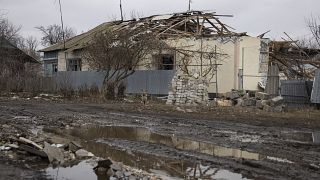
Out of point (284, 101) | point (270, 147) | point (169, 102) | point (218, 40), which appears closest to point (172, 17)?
point (218, 40)

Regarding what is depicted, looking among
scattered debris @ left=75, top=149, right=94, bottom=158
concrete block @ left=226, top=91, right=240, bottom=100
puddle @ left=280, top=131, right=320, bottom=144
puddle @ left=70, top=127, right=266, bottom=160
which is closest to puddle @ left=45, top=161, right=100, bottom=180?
scattered debris @ left=75, top=149, right=94, bottom=158

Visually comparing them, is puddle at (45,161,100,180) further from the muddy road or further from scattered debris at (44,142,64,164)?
scattered debris at (44,142,64,164)

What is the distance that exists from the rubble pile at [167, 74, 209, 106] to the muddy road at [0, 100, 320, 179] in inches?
128

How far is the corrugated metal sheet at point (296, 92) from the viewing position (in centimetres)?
2412

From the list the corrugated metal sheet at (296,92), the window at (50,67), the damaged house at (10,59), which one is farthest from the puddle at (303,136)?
the window at (50,67)

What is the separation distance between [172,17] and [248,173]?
86.8ft

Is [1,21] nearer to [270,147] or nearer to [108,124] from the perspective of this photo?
[108,124]

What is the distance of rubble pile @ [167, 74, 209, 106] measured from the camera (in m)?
25.0

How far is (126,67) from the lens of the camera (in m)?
30.1

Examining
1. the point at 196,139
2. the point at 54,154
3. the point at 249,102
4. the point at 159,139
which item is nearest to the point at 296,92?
the point at 249,102

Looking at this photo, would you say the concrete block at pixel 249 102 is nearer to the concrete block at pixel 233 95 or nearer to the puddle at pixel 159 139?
the concrete block at pixel 233 95

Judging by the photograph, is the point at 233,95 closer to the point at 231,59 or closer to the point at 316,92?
the point at 231,59

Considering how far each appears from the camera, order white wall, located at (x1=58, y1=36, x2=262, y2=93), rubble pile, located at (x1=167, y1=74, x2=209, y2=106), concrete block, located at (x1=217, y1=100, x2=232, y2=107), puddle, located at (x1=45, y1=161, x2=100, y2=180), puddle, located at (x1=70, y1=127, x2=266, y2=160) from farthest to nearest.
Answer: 1. white wall, located at (x1=58, y1=36, x2=262, y2=93)
2. rubble pile, located at (x1=167, y1=74, x2=209, y2=106)
3. concrete block, located at (x1=217, y1=100, x2=232, y2=107)
4. puddle, located at (x1=70, y1=127, x2=266, y2=160)
5. puddle, located at (x1=45, y1=161, x2=100, y2=180)

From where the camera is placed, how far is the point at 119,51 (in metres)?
29.5
